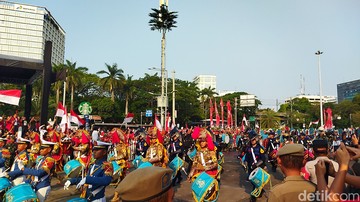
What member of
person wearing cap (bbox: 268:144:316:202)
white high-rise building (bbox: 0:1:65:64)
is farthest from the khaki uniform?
white high-rise building (bbox: 0:1:65:64)

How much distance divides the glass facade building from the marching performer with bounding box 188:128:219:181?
14497cm

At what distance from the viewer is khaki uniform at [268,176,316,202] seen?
2542 millimetres

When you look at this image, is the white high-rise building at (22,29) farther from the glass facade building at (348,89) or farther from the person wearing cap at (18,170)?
the glass facade building at (348,89)

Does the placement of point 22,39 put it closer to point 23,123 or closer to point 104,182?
point 23,123

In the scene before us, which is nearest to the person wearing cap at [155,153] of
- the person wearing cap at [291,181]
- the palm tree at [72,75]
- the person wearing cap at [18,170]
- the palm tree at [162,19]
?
the person wearing cap at [18,170]

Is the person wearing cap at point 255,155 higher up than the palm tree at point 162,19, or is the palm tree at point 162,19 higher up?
the palm tree at point 162,19

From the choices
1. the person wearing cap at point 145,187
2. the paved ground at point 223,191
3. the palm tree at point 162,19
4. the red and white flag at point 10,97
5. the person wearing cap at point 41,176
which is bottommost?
the paved ground at point 223,191

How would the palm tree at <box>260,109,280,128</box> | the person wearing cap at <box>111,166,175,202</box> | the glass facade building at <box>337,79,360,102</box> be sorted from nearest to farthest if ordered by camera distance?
the person wearing cap at <box>111,166,175,202</box>
the palm tree at <box>260,109,280,128</box>
the glass facade building at <box>337,79,360,102</box>

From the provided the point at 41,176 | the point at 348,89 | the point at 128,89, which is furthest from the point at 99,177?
the point at 348,89

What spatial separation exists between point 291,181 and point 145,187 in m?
1.48

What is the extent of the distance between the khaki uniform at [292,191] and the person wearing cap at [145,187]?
1.10m

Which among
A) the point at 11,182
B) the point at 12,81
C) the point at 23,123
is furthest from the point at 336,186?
the point at 12,81

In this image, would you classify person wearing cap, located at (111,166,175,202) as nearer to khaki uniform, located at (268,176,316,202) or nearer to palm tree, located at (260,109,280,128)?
khaki uniform, located at (268,176,316,202)

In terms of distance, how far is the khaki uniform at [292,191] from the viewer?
254 cm
